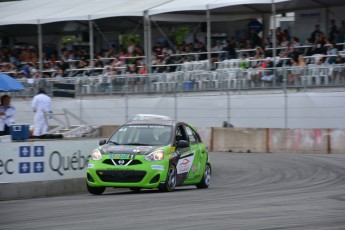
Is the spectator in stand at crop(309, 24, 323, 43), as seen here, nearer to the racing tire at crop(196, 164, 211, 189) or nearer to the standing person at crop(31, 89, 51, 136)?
the standing person at crop(31, 89, 51, 136)

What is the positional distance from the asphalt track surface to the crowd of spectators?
33.8 feet

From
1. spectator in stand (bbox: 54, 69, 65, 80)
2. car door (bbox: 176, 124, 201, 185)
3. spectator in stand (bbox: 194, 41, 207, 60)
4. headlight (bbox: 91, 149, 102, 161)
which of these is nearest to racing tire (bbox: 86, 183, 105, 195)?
headlight (bbox: 91, 149, 102, 161)

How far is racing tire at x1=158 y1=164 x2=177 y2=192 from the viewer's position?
1511 centimetres

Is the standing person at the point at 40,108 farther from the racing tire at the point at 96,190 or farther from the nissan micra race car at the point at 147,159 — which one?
the racing tire at the point at 96,190

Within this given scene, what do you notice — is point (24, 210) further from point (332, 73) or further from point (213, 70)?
point (213, 70)

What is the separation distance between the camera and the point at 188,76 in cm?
2906

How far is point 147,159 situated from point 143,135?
0.98 metres

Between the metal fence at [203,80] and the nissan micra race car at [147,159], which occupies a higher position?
the metal fence at [203,80]

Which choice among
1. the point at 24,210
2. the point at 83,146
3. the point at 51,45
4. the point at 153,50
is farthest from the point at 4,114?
the point at 51,45

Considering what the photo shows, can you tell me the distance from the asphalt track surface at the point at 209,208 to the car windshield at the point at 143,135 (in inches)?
38.6

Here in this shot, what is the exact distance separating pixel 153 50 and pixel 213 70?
5.57 m

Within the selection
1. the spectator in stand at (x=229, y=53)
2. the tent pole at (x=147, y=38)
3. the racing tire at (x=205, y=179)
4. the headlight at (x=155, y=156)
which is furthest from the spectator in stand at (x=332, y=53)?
the headlight at (x=155, y=156)

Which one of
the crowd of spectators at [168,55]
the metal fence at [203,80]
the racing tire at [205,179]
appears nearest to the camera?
the racing tire at [205,179]

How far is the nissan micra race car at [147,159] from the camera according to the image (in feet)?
48.8
